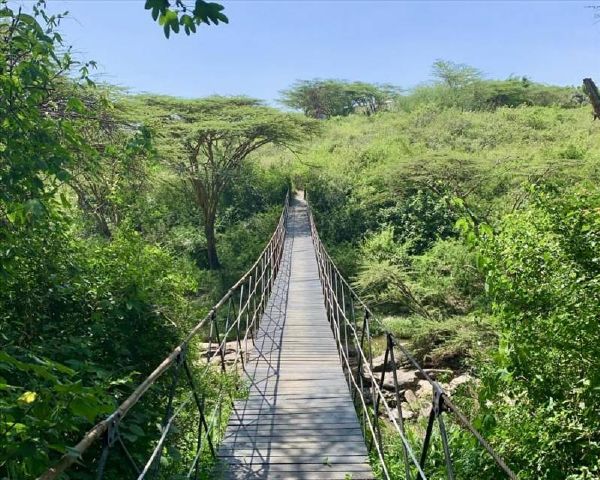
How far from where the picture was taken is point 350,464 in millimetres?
3838

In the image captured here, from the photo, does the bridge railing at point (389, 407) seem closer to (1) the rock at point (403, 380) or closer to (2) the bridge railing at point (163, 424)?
(1) the rock at point (403, 380)

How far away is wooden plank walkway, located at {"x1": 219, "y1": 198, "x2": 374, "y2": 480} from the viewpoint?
3831 mm

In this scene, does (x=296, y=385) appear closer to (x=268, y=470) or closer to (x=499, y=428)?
(x=268, y=470)

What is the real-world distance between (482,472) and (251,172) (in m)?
21.3

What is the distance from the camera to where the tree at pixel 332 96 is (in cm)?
4578

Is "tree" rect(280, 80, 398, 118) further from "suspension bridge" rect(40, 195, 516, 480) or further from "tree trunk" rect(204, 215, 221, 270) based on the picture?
"suspension bridge" rect(40, 195, 516, 480)

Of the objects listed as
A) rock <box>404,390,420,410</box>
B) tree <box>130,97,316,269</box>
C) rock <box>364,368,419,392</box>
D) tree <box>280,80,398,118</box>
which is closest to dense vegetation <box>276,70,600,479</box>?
rock <box>364,368,419,392</box>

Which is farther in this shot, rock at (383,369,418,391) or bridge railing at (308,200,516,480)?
rock at (383,369,418,391)

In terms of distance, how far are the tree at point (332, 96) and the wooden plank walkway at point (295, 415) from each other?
40164 millimetres

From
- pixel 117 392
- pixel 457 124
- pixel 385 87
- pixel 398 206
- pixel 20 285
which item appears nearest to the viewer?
pixel 117 392

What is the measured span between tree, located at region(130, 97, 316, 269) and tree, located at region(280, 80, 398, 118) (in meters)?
28.1

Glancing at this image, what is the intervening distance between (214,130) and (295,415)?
12.6 m

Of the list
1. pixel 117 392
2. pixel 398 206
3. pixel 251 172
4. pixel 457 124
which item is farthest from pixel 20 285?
pixel 457 124

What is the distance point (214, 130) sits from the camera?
16.0 meters
